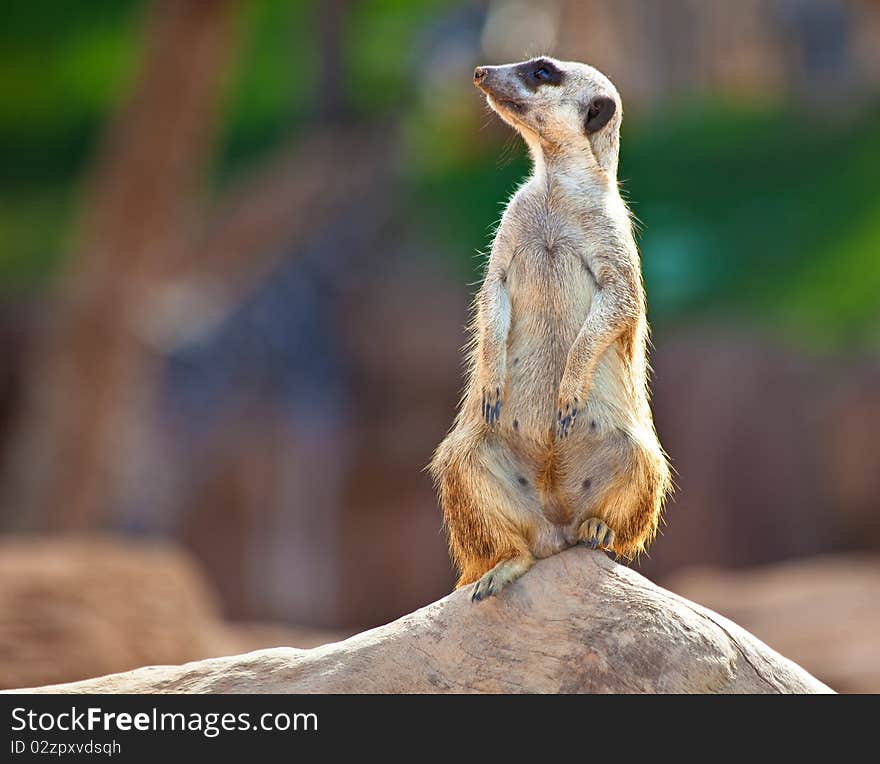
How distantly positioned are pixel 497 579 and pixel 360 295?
43.1 ft

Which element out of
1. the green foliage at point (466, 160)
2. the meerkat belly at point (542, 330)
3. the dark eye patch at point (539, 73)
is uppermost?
the green foliage at point (466, 160)

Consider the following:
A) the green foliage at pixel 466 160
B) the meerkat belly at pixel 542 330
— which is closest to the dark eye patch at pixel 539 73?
the meerkat belly at pixel 542 330

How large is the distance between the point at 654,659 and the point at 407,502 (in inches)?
452

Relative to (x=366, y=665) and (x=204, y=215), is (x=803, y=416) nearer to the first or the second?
(x=204, y=215)

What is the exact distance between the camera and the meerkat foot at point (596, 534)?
3697 mm

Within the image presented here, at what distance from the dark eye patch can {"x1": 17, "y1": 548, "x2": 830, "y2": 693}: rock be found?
133 centimetres

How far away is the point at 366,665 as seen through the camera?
3.57 meters

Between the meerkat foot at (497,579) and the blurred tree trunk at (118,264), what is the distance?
813 centimetres

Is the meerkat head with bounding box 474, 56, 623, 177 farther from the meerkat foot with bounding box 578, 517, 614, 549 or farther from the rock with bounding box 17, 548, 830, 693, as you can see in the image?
the rock with bounding box 17, 548, 830, 693

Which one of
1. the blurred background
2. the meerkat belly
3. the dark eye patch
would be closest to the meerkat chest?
the meerkat belly

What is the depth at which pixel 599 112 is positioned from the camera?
380 cm

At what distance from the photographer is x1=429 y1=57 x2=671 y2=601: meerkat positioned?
3672mm

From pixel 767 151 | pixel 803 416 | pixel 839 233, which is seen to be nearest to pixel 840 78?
pixel 767 151

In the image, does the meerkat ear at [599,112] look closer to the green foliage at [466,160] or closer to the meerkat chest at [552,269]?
the meerkat chest at [552,269]
